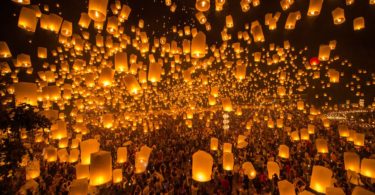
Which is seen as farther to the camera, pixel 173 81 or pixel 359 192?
pixel 173 81

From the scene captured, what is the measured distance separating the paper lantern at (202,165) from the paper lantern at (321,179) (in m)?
2.93

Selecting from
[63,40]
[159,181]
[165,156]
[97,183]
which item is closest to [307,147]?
[165,156]

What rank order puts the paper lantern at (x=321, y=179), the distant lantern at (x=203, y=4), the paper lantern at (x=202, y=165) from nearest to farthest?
1. the paper lantern at (x=202, y=165)
2. the distant lantern at (x=203, y=4)
3. the paper lantern at (x=321, y=179)

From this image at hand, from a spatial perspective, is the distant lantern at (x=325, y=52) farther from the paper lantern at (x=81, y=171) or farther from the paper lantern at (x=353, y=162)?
the paper lantern at (x=81, y=171)

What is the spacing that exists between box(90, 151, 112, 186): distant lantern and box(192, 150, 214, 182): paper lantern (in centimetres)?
175

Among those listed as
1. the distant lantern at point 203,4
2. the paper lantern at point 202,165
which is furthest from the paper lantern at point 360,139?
the distant lantern at point 203,4

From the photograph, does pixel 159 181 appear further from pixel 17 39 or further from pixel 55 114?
pixel 17 39

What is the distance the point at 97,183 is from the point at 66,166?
6.29m

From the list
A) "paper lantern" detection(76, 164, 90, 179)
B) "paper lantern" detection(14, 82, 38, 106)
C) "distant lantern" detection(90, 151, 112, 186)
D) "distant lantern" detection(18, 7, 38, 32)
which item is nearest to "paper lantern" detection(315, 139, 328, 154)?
"distant lantern" detection(90, 151, 112, 186)

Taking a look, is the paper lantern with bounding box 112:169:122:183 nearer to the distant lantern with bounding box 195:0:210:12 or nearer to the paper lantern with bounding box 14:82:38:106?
the paper lantern with bounding box 14:82:38:106

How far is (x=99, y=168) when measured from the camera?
173 inches

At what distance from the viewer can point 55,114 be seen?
735cm

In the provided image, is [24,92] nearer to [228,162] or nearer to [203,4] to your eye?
[203,4]

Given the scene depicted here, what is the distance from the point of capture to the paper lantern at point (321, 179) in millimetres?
5684
